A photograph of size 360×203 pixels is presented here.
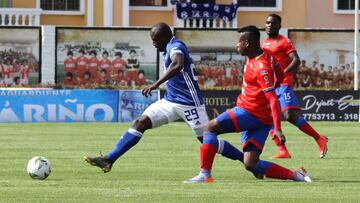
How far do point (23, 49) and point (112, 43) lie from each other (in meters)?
2.99

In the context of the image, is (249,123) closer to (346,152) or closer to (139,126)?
(139,126)

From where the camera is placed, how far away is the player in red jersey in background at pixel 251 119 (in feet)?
51.8

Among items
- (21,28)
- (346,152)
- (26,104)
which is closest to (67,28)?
(21,28)

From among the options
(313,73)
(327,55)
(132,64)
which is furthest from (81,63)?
(327,55)

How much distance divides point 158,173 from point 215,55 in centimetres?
2687

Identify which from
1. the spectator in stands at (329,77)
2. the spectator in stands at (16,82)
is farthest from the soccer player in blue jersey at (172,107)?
the spectator in stands at (329,77)

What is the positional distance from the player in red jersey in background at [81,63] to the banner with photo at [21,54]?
4.36ft

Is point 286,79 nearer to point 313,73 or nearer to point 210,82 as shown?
point 210,82

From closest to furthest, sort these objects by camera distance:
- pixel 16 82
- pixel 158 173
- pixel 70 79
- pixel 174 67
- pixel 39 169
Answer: pixel 39 169 < pixel 174 67 < pixel 158 173 < pixel 16 82 < pixel 70 79

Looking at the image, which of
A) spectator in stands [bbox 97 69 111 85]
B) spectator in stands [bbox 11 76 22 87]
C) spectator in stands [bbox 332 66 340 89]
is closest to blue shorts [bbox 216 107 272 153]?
spectator in stands [bbox 11 76 22 87]

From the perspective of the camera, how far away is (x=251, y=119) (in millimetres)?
15898

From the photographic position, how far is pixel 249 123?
15.9 metres

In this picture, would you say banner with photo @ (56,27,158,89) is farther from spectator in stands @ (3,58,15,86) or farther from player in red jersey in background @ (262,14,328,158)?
player in red jersey in background @ (262,14,328,158)

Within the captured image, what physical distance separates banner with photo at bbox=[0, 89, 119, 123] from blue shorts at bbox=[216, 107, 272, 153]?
1978 centimetres
